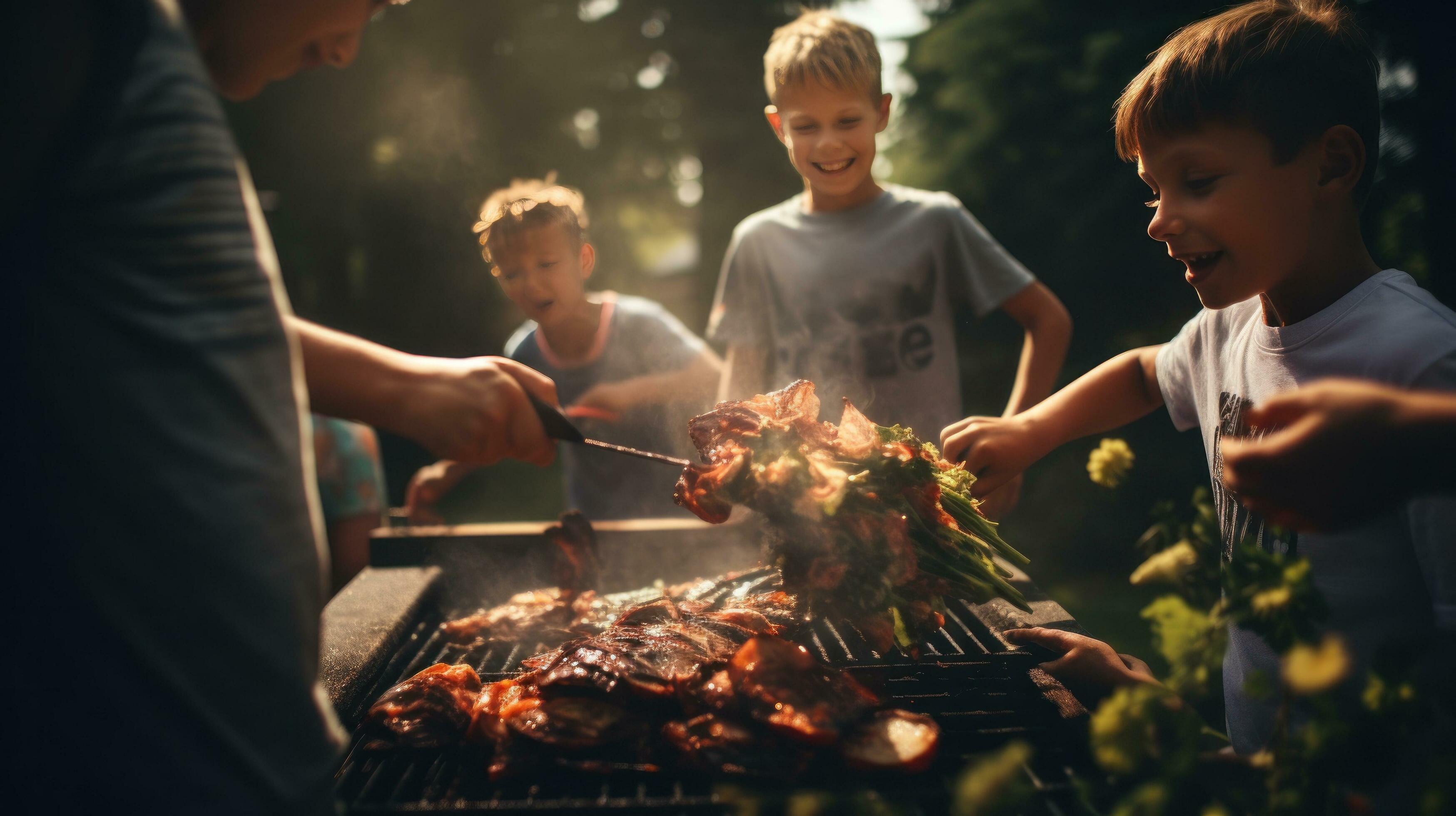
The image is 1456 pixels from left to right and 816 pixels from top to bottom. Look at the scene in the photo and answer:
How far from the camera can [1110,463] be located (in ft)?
8.95

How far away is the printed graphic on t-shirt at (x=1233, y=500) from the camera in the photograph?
2254 millimetres

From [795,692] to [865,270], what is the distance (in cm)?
243

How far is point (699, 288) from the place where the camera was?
13055 mm

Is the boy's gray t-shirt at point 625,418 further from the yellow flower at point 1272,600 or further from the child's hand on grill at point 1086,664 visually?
the yellow flower at point 1272,600

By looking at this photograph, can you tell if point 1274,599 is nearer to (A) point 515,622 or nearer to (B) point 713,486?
(B) point 713,486

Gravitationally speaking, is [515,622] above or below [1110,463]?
below

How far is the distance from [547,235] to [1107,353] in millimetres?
4940

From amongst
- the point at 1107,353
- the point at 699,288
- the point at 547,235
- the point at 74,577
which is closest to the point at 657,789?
the point at 74,577

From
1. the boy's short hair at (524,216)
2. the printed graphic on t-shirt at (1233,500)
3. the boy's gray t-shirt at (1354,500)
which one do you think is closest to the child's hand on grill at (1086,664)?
the boy's gray t-shirt at (1354,500)

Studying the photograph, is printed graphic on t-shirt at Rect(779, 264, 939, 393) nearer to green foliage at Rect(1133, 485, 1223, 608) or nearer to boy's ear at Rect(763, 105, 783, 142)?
boy's ear at Rect(763, 105, 783, 142)

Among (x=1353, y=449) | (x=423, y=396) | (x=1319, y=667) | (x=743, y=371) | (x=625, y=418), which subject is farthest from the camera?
(x=625, y=418)

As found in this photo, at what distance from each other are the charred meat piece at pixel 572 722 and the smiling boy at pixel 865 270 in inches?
87.8

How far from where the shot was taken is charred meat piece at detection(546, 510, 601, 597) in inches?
141

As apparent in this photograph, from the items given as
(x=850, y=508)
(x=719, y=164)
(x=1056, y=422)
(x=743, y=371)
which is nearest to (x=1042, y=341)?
(x=1056, y=422)
